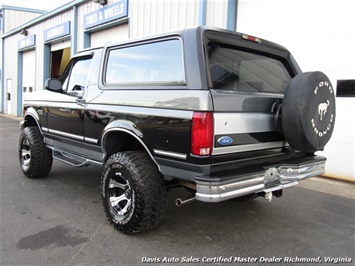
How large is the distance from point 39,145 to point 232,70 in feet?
11.3

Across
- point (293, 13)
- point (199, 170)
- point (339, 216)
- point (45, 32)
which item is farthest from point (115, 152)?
point (45, 32)

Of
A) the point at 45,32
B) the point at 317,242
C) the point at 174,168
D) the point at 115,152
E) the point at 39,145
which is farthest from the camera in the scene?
the point at 45,32

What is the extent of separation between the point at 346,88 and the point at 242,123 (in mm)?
4049

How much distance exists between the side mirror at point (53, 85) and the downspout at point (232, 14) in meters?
4.41

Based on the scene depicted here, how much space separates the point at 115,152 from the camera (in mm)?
3738

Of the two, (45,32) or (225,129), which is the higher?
(45,32)

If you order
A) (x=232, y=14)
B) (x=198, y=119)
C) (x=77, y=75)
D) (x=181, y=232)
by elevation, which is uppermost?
(x=232, y=14)

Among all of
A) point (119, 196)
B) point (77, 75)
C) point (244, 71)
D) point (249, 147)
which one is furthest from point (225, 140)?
point (77, 75)

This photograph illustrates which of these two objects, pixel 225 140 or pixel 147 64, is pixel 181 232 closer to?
pixel 225 140

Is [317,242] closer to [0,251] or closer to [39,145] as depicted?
[0,251]

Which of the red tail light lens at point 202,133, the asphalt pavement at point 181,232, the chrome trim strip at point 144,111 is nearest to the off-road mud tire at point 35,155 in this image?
the asphalt pavement at point 181,232

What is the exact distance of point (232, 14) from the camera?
24.6 ft

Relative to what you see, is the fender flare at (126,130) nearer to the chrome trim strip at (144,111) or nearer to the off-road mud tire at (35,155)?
the chrome trim strip at (144,111)

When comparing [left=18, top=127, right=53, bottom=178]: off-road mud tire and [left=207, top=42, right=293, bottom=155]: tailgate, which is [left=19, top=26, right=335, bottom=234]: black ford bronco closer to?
[left=207, top=42, right=293, bottom=155]: tailgate
